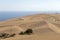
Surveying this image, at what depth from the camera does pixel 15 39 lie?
42.4 feet

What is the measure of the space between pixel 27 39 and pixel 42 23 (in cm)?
1166

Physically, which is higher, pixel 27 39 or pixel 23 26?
pixel 27 39

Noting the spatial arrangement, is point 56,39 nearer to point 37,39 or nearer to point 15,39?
point 37,39

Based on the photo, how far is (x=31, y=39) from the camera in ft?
42.2

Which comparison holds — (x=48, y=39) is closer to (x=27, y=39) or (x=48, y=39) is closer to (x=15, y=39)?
(x=27, y=39)

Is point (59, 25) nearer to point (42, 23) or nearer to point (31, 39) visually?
point (42, 23)

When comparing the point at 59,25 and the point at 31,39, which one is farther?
the point at 59,25

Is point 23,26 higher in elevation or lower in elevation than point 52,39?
lower

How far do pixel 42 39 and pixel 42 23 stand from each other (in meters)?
11.3

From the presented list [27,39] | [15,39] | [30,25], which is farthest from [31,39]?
[30,25]

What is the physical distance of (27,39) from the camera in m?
12.9

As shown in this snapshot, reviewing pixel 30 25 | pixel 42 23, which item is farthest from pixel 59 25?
pixel 30 25

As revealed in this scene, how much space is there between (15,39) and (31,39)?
1.24m

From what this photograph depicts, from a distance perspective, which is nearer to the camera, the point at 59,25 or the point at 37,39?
the point at 37,39
